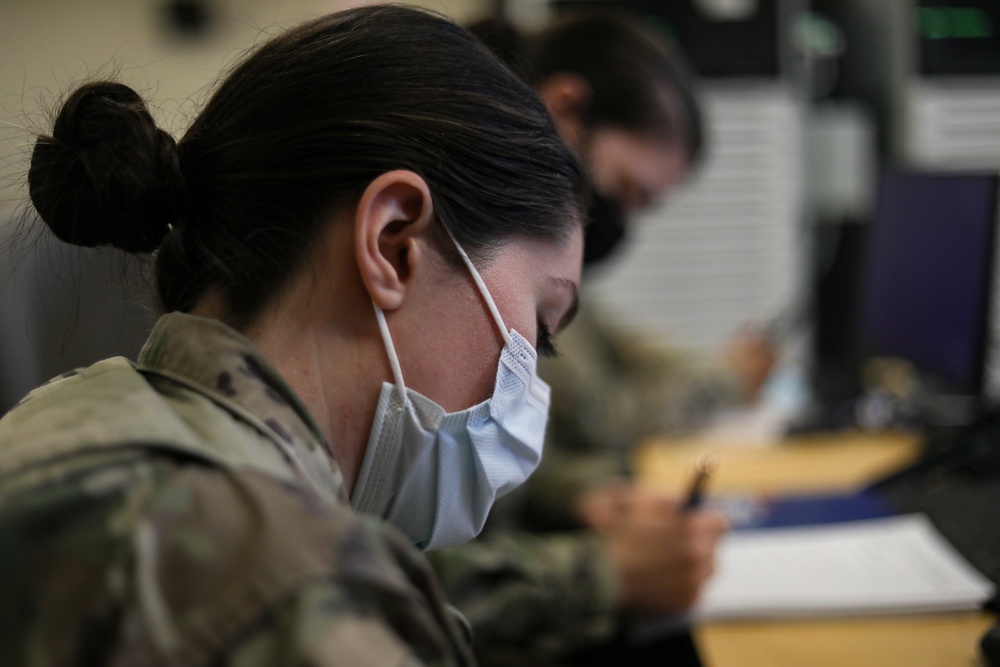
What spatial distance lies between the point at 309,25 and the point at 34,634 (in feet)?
1.70

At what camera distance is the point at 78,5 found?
99.6 inches

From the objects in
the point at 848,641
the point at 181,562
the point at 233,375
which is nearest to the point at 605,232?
the point at 848,641

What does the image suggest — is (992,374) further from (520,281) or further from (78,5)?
(78,5)

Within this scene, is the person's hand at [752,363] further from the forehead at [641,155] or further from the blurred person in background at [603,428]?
the forehead at [641,155]

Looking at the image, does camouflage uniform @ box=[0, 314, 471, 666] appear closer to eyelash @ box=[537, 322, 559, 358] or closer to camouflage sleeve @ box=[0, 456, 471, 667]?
camouflage sleeve @ box=[0, 456, 471, 667]

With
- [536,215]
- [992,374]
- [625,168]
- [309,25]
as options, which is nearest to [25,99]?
[309,25]

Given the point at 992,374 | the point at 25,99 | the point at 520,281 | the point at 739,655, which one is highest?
the point at 25,99

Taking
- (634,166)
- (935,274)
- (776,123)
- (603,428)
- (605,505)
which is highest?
(634,166)

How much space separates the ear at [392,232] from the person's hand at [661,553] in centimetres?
69

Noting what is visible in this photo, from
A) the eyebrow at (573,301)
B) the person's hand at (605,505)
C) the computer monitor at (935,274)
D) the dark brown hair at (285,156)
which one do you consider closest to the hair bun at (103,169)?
the dark brown hair at (285,156)

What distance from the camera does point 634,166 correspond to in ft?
5.38

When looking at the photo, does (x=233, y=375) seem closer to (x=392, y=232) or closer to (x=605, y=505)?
(x=392, y=232)

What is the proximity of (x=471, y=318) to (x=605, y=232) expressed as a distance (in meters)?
0.94

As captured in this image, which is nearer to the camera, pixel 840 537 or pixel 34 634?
pixel 34 634
